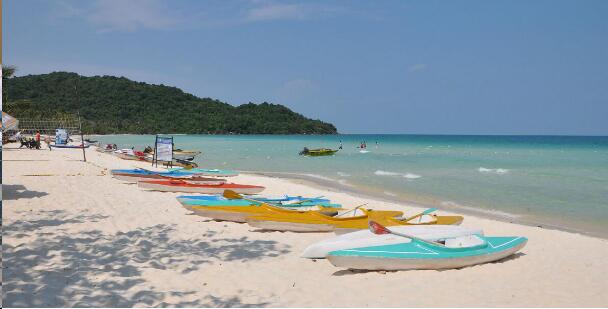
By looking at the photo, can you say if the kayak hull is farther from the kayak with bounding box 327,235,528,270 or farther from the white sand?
the kayak with bounding box 327,235,528,270

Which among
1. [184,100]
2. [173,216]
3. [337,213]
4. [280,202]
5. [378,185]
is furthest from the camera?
[184,100]

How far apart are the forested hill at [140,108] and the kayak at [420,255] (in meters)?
83.3

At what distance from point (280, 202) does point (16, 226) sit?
17.9 feet

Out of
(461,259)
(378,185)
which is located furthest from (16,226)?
(378,185)

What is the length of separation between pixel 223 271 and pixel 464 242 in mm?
3791

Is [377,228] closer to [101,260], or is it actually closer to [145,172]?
[101,260]

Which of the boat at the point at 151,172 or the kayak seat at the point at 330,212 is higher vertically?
the boat at the point at 151,172

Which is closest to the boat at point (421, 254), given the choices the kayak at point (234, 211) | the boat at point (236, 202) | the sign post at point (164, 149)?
the kayak at point (234, 211)

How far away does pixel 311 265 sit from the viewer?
6.60 metres

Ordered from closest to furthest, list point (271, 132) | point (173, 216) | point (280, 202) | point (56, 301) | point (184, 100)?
point (56, 301) → point (173, 216) → point (280, 202) → point (184, 100) → point (271, 132)

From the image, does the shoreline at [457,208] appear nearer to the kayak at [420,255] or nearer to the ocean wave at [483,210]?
the ocean wave at [483,210]

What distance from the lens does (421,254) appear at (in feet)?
20.7

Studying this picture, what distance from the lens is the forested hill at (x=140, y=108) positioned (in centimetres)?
10231

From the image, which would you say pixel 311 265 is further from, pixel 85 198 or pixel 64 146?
pixel 64 146
